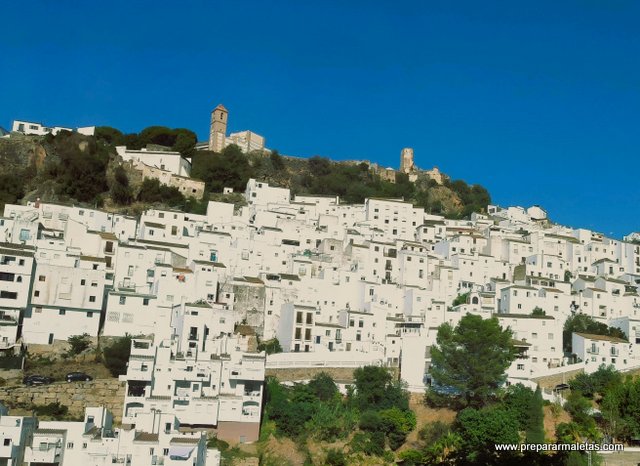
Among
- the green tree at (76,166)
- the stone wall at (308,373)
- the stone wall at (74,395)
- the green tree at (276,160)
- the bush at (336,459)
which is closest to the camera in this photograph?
the bush at (336,459)

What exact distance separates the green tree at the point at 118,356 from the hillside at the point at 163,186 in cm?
2050

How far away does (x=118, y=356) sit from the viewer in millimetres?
43156

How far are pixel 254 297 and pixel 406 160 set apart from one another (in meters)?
55.0

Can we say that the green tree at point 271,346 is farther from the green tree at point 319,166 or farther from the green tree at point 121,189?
the green tree at point 319,166

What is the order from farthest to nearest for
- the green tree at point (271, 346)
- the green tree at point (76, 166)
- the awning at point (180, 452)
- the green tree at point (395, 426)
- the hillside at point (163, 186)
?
the hillside at point (163, 186)
the green tree at point (76, 166)
the green tree at point (271, 346)
the green tree at point (395, 426)
the awning at point (180, 452)

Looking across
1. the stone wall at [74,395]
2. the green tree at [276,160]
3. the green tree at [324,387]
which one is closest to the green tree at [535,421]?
the green tree at [324,387]

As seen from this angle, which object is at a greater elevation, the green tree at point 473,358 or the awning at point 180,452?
the green tree at point 473,358

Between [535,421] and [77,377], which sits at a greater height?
[77,377]

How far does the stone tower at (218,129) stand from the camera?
86475 millimetres

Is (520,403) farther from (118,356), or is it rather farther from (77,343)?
(77,343)

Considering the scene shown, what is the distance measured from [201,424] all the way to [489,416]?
13.8 m

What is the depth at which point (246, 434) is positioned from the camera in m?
40.0

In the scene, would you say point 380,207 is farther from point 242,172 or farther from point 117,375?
point 117,375

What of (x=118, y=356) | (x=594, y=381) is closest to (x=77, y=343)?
(x=118, y=356)
